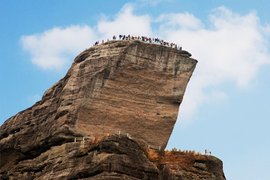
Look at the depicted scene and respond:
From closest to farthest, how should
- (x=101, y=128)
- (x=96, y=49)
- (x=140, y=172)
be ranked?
(x=140, y=172) → (x=101, y=128) → (x=96, y=49)

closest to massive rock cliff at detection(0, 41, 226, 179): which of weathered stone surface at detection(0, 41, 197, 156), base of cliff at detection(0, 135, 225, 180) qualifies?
weathered stone surface at detection(0, 41, 197, 156)

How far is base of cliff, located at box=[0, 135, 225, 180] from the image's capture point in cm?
5344

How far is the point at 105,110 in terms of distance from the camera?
64.8m

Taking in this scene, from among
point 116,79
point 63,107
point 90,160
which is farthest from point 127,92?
point 90,160

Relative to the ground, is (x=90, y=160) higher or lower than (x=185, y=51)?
lower

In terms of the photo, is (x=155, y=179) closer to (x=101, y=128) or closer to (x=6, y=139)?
(x=101, y=128)

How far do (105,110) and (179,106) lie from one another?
695 cm

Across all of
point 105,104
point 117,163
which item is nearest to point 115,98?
point 105,104

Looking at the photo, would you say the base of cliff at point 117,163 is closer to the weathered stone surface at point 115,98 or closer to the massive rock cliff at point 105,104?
the massive rock cliff at point 105,104

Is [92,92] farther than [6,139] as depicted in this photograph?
No

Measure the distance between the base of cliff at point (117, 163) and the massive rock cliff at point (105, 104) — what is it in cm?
50

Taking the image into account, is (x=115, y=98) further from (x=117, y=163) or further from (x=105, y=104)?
(x=117, y=163)

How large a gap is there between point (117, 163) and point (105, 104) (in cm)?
1257

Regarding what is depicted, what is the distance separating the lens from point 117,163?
53.2m
